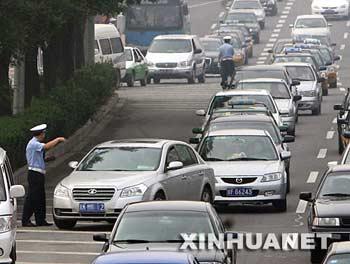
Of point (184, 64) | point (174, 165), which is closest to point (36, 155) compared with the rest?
point (174, 165)

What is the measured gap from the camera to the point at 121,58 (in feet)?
195

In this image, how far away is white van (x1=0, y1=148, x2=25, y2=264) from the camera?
19781mm

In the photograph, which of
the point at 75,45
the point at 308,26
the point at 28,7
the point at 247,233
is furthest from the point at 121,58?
the point at 247,233

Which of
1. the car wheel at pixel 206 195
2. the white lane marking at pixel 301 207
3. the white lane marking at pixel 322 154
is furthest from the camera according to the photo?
the white lane marking at pixel 322 154

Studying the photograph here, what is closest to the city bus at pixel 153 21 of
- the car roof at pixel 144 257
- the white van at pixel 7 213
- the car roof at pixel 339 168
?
the car roof at pixel 339 168

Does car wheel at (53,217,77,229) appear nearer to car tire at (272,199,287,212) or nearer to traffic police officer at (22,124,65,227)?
traffic police officer at (22,124,65,227)

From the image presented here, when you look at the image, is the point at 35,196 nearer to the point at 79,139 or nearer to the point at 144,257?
the point at 144,257

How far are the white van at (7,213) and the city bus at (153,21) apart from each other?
49.9m

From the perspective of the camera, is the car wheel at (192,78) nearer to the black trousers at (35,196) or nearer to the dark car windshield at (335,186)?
the black trousers at (35,196)

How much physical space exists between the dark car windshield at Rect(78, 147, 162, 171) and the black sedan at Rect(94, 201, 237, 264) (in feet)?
22.0

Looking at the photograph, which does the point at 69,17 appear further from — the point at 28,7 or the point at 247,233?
the point at 247,233

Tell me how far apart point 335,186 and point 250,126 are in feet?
31.6

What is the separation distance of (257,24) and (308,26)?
584cm

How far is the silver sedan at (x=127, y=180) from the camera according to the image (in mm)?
24562
